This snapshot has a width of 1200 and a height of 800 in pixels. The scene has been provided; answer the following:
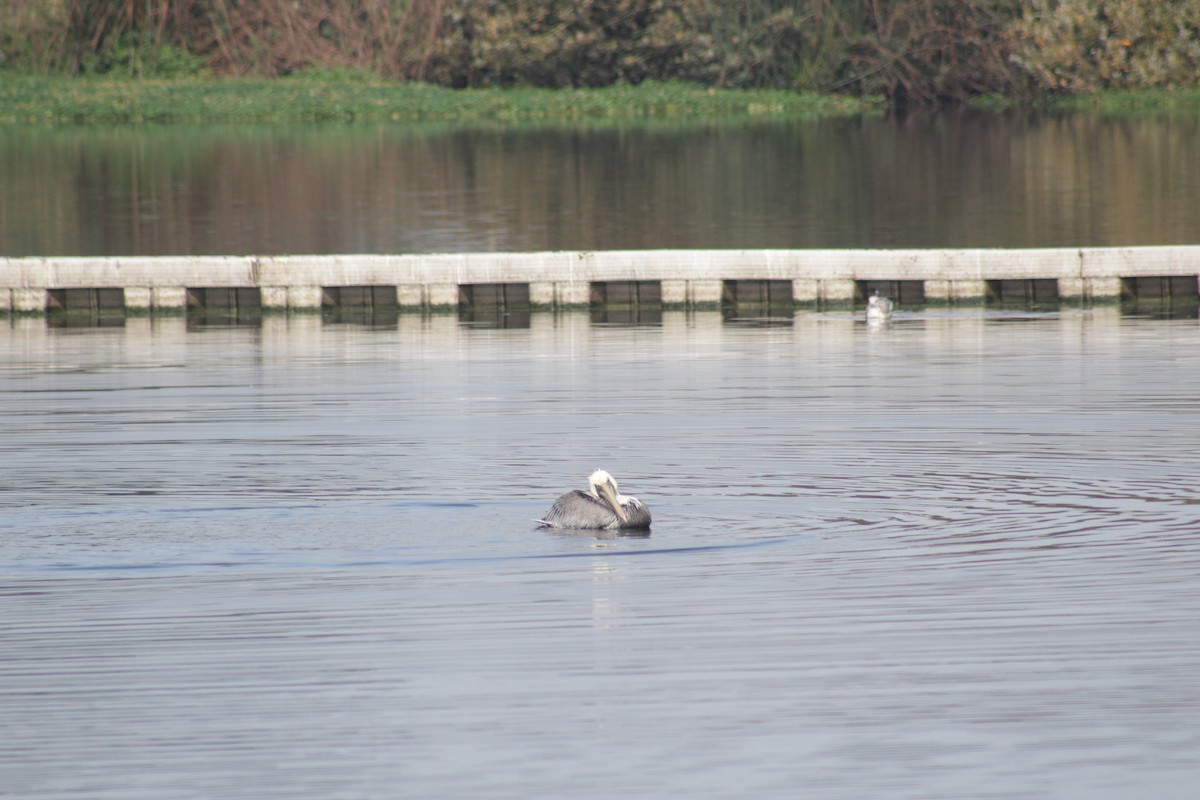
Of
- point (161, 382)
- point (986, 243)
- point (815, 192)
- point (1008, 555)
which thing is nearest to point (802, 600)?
point (1008, 555)

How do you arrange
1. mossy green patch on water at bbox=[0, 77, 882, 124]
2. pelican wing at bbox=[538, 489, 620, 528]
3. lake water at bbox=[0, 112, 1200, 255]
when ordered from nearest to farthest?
1. pelican wing at bbox=[538, 489, 620, 528]
2. lake water at bbox=[0, 112, 1200, 255]
3. mossy green patch on water at bbox=[0, 77, 882, 124]

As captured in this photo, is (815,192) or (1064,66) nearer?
(815,192)

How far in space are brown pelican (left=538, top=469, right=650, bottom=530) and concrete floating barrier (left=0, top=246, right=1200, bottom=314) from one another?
49.1 ft

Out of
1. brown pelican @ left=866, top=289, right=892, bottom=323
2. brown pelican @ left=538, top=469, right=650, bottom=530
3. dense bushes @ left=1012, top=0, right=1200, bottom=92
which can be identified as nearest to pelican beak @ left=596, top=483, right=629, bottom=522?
brown pelican @ left=538, top=469, right=650, bottom=530

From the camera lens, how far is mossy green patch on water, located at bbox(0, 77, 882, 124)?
75312 millimetres

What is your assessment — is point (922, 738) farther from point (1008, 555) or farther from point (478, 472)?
point (478, 472)

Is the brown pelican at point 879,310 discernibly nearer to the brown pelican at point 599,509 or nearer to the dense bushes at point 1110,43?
the brown pelican at point 599,509

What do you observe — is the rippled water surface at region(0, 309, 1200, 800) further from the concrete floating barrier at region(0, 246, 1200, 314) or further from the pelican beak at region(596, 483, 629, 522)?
the concrete floating barrier at region(0, 246, 1200, 314)

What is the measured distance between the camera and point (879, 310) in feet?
85.5

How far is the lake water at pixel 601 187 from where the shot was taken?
40.1 meters

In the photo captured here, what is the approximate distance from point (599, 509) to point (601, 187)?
37.3m

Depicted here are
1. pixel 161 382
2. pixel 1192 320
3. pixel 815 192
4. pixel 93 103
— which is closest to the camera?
pixel 161 382

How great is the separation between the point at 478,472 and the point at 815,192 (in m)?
33.5

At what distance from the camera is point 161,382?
72.1 feet
